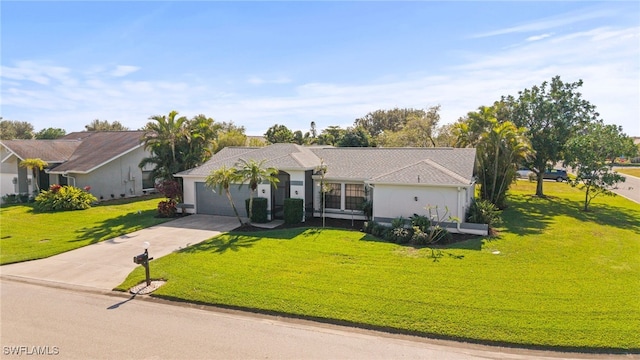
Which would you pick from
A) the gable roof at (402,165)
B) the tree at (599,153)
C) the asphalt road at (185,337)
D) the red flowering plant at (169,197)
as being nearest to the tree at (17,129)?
the red flowering plant at (169,197)

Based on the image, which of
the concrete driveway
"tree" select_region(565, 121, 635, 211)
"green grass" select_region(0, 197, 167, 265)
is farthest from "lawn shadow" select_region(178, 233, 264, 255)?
"tree" select_region(565, 121, 635, 211)

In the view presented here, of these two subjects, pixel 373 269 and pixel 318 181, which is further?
pixel 318 181

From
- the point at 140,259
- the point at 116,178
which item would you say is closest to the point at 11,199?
the point at 116,178

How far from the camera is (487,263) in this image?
12.6 m

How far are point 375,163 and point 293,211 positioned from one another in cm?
565

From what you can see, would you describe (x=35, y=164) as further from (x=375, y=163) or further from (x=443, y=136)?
(x=443, y=136)

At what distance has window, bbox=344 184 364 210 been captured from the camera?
19672 mm

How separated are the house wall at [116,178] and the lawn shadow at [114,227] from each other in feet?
22.9

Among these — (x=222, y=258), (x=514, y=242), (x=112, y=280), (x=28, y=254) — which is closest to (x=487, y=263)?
(x=514, y=242)

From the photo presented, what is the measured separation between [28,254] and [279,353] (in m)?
12.5

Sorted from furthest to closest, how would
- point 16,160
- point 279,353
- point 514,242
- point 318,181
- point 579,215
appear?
point 16,160, point 579,215, point 318,181, point 514,242, point 279,353

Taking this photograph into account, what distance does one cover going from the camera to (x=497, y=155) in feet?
71.7

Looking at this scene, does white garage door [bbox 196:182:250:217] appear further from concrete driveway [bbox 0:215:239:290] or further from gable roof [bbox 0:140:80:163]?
gable roof [bbox 0:140:80:163]

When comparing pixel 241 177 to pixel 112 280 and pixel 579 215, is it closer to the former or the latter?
pixel 112 280
